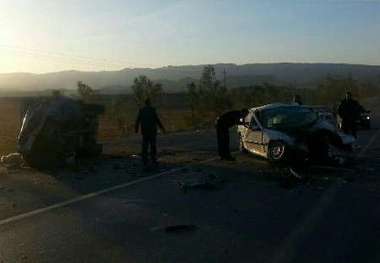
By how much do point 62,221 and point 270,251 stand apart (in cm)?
340

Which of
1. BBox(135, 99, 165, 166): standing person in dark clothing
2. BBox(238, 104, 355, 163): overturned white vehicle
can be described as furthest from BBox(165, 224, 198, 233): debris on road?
BBox(135, 99, 165, 166): standing person in dark clothing

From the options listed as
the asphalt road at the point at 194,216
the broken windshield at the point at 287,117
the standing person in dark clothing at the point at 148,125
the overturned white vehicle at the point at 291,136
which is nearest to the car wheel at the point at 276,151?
the overturned white vehicle at the point at 291,136

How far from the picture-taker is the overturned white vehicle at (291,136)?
15805 millimetres

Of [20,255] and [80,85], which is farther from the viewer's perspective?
[80,85]

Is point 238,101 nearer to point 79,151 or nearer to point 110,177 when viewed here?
point 79,151

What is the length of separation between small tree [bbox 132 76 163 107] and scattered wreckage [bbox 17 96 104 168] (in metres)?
32.9

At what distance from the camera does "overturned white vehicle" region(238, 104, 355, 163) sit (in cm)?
1580

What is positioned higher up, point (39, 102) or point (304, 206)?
point (39, 102)

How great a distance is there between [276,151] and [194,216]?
669 cm

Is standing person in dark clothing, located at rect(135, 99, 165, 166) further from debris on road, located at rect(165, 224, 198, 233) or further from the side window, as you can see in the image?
debris on road, located at rect(165, 224, 198, 233)

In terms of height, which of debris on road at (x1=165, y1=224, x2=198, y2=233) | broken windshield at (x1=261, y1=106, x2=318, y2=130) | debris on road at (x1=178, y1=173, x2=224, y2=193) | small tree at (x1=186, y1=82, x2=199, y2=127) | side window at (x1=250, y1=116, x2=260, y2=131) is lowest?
small tree at (x1=186, y1=82, x2=199, y2=127)

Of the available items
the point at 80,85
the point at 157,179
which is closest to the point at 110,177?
the point at 157,179

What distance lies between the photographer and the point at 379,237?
26.7 feet

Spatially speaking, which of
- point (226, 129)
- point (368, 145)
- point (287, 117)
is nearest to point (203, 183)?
point (287, 117)
